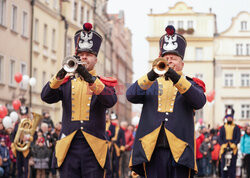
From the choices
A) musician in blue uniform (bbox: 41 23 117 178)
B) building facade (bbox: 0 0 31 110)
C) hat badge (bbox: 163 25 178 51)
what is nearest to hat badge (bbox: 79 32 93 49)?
musician in blue uniform (bbox: 41 23 117 178)

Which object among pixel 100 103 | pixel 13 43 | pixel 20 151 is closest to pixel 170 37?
pixel 100 103

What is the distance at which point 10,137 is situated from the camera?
19.4 m

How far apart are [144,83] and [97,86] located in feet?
2.02

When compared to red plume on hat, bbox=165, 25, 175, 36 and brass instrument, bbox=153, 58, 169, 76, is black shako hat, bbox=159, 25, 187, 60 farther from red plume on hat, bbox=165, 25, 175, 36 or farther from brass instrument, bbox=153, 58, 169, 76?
brass instrument, bbox=153, 58, 169, 76

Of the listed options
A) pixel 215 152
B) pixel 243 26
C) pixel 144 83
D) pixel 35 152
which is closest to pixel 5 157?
pixel 35 152

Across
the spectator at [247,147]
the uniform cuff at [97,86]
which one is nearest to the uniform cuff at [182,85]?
the uniform cuff at [97,86]

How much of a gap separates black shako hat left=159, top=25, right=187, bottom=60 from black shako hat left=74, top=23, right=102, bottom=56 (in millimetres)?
830

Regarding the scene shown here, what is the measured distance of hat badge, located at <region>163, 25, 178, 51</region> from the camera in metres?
7.29

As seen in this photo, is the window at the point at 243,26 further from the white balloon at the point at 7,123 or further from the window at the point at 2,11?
the white balloon at the point at 7,123

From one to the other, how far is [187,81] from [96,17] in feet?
153

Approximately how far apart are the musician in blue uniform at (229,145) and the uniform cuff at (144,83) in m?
12.8

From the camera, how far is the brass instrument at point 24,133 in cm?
1833

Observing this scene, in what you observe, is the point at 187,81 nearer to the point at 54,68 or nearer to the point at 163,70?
the point at 163,70

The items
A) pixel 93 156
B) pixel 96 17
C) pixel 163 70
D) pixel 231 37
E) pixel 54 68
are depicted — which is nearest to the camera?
pixel 163 70
